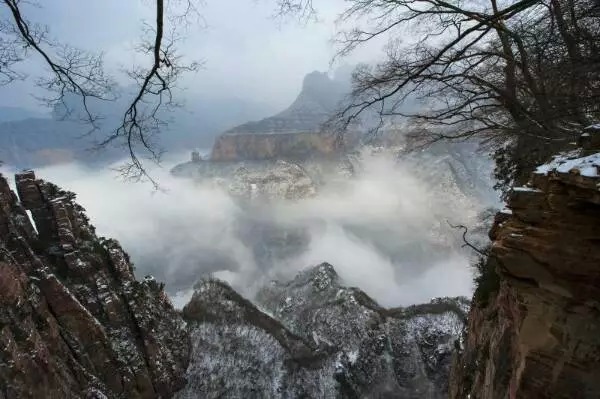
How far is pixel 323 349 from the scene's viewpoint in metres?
41.3

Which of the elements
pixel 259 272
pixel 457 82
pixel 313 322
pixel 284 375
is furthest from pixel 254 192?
pixel 457 82

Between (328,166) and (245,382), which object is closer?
(245,382)

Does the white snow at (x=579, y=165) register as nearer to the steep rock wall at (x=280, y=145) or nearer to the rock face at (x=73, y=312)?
the rock face at (x=73, y=312)

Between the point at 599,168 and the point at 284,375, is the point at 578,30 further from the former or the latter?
the point at 284,375

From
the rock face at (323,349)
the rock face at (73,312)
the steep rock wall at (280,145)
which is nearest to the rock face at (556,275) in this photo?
the rock face at (73,312)

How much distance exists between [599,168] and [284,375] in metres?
36.7

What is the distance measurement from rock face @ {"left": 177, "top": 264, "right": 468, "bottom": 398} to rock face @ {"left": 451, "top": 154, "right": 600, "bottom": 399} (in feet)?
102

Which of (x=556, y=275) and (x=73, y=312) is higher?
(x=556, y=275)

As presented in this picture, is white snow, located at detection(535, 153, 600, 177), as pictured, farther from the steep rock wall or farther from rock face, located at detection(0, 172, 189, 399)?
the steep rock wall

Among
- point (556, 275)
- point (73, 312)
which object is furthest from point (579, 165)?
point (73, 312)

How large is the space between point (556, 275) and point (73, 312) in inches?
1073

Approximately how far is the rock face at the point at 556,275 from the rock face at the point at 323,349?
102 feet

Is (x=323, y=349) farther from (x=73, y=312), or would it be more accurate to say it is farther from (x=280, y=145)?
(x=280, y=145)

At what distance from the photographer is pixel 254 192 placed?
7156 inches
